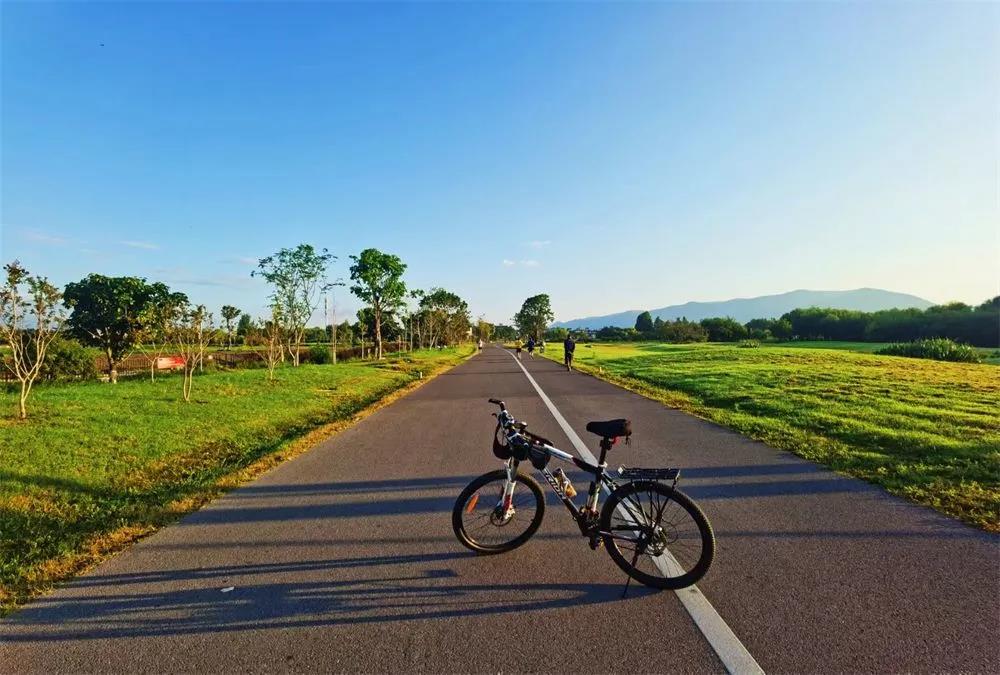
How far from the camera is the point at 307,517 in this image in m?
4.89

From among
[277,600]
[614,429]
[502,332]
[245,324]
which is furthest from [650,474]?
[502,332]

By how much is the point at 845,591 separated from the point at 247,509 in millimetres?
5441

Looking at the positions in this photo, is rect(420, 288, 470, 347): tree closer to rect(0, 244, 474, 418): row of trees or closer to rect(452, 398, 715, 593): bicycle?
rect(0, 244, 474, 418): row of trees

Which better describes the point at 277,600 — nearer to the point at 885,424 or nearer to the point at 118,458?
the point at 118,458

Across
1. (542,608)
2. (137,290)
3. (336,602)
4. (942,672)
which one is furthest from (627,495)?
(137,290)

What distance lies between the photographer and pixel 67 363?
21.8 meters

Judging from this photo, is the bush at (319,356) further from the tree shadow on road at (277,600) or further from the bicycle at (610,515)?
the bicycle at (610,515)

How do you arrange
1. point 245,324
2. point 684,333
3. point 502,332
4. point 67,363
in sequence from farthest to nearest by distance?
point 502,332
point 684,333
point 245,324
point 67,363

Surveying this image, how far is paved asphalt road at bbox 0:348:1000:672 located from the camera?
8.84 ft

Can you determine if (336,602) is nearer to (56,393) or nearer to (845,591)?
(845,591)

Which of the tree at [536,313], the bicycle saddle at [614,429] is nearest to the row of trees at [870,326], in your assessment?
the tree at [536,313]

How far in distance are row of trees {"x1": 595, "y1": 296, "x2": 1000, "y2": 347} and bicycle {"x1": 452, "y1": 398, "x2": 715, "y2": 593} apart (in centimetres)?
7051

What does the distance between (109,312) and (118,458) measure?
19.6 m

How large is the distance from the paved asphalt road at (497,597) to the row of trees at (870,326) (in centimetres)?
6907
